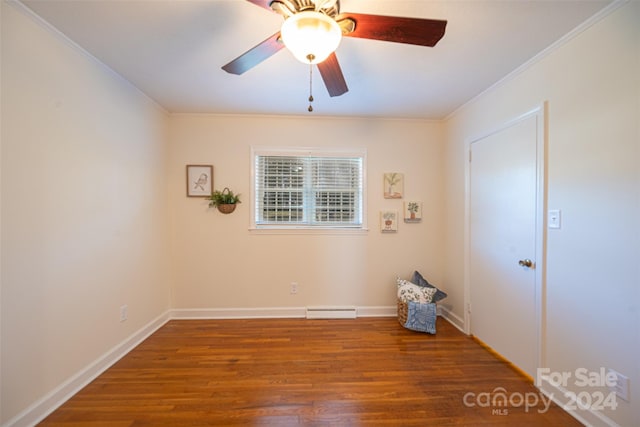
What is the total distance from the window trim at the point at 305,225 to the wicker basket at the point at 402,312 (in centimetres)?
92

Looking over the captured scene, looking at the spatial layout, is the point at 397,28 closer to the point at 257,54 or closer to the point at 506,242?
the point at 257,54

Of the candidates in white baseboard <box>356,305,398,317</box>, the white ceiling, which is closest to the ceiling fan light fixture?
the white ceiling

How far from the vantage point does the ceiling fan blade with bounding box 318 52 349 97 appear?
1.42m

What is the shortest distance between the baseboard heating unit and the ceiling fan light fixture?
2.62 metres

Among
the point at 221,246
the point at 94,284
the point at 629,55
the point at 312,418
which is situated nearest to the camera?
the point at 629,55

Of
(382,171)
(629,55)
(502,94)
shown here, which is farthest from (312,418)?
(502,94)

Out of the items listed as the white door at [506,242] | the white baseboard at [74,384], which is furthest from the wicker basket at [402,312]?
the white baseboard at [74,384]

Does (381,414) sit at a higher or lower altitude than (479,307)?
lower

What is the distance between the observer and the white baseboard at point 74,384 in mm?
1432

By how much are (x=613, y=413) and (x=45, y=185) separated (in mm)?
3599

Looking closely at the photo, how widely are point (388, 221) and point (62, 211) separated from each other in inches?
115

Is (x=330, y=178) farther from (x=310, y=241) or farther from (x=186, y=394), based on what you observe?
(x=186, y=394)

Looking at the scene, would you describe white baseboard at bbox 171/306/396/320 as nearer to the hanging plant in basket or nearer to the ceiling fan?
the hanging plant in basket

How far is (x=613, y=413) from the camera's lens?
4.44 feet
